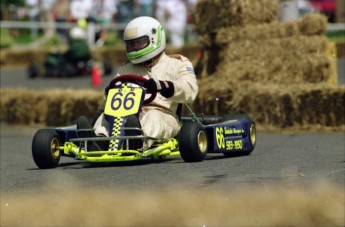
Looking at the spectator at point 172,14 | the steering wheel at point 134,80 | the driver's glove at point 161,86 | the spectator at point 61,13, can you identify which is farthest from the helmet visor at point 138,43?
the spectator at point 61,13

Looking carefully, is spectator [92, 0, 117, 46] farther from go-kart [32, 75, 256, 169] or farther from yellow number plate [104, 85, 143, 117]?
yellow number plate [104, 85, 143, 117]

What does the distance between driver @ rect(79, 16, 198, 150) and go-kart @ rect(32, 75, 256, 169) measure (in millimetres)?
107

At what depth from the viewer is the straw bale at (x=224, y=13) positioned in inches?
557

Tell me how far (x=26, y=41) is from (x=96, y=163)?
66.4ft

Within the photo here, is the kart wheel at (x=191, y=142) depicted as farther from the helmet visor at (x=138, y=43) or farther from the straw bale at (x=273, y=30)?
the straw bale at (x=273, y=30)

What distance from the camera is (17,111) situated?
604 inches

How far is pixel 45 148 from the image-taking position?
30.0 ft

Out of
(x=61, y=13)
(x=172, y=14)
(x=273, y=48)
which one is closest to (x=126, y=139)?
(x=273, y=48)

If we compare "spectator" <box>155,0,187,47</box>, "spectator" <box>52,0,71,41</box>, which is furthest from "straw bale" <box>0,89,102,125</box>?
"spectator" <box>52,0,71,41</box>

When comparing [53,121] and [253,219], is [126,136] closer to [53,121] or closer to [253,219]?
[253,219]

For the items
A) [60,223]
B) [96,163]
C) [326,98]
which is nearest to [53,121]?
[326,98]

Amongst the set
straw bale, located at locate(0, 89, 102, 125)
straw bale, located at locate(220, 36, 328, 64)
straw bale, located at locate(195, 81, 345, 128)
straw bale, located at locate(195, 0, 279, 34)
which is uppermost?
straw bale, located at locate(195, 0, 279, 34)

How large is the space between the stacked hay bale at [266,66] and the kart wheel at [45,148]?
3.83 m

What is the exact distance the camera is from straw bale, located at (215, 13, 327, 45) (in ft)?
46.1
